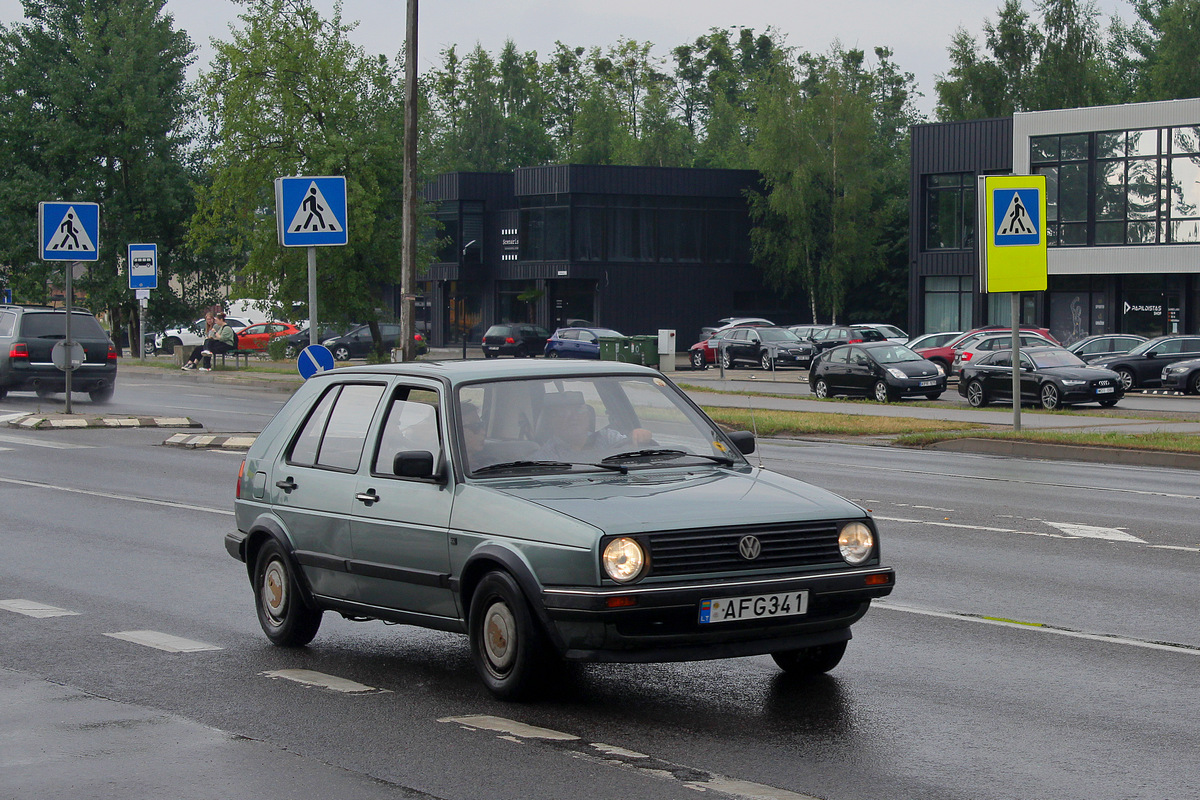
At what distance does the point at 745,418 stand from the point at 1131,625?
17.5 m

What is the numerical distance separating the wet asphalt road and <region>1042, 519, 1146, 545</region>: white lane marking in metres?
0.30

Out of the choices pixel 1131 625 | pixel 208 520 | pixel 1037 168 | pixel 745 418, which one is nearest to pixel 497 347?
pixel 1037 168

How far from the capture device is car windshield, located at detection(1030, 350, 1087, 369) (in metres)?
30.6

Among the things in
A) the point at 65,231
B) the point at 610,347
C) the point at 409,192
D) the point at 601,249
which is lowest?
the point at 610,347

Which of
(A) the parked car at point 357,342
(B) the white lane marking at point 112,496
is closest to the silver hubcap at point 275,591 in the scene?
(B) the white lane marking at point 112,496

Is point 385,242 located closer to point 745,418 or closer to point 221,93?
point 221,93

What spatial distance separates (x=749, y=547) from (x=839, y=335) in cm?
4651

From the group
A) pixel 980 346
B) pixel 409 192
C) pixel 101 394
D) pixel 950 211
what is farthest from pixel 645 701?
pixel 950 211

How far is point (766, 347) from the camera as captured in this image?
5134cm

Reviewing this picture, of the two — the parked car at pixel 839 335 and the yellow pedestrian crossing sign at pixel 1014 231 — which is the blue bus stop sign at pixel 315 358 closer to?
the yellow pedestrian crossing sign at pixel 1014 231

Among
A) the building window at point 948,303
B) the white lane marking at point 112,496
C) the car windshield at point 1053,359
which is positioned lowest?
the white lane marking at point 112,496

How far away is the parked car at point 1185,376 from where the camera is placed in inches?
1395

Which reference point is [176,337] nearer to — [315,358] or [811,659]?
[315,358]

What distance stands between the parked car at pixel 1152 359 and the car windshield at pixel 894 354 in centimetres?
609
